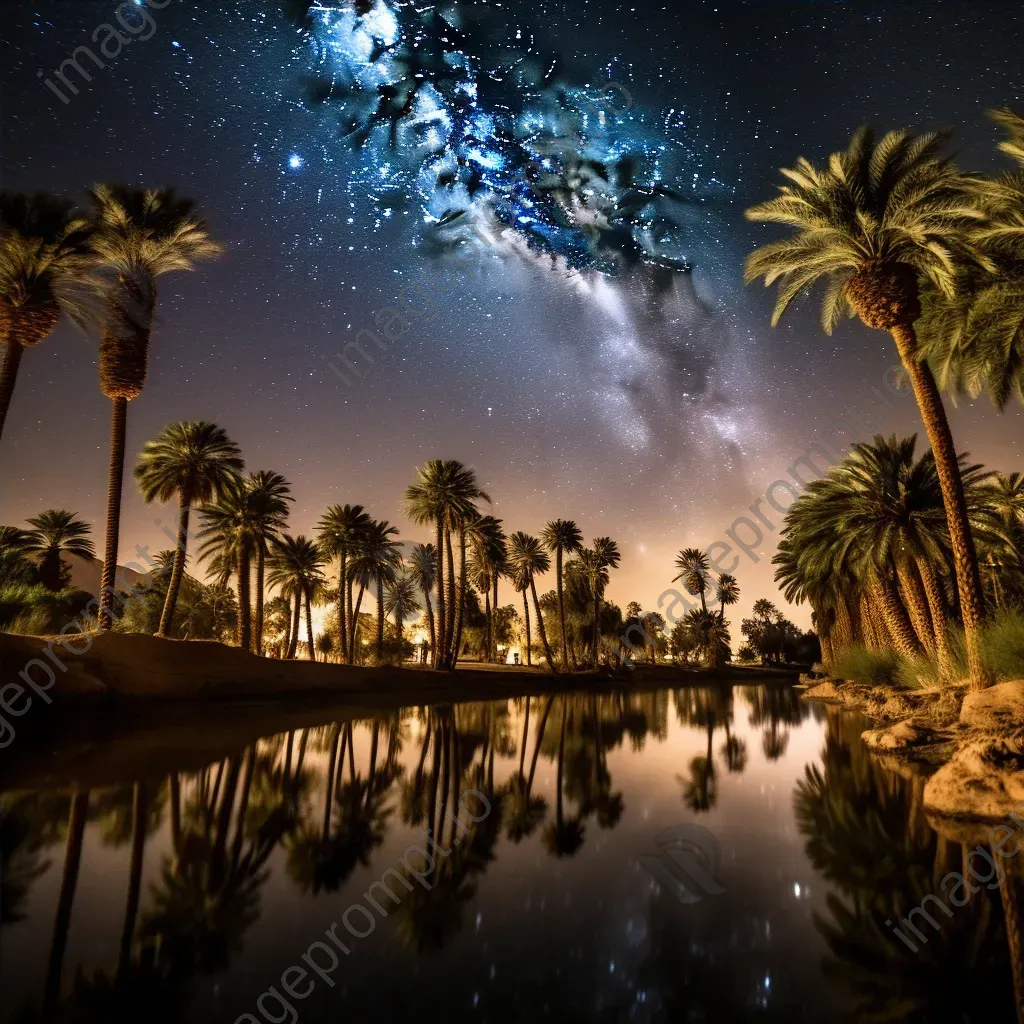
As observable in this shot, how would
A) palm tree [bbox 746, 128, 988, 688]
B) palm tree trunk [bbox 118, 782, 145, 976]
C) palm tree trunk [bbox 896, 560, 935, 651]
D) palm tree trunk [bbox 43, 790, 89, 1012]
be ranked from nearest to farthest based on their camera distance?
palm tree trunk [bbox 43, 790, 89, 1012], palm tree trunk [bbox 118, 782, 145, 976], palm tree [bbox 746, 128, 988, 688], palm tree trunk [bbox 896, 560, 935, 651]

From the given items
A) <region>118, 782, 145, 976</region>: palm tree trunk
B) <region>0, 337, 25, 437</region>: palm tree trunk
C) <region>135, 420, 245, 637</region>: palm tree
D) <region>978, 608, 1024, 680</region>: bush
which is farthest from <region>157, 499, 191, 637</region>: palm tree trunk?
<region>978, 608, 1024, 680</region>: bush

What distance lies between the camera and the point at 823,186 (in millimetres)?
17562

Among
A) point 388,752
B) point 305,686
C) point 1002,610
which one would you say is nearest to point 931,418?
point 1002,610

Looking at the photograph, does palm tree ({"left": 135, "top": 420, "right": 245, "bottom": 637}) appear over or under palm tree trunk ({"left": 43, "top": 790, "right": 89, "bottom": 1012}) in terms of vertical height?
over

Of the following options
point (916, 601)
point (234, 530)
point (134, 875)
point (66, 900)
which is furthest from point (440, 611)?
point (66, 900)

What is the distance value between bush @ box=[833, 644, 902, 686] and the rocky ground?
30.9ft

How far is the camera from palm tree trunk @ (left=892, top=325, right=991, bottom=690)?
15898 mm

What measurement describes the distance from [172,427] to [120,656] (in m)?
24.5

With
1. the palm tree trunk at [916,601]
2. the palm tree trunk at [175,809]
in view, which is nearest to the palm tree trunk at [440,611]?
the palm tree trunk at [916,601]

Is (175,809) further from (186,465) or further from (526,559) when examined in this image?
(526,559)

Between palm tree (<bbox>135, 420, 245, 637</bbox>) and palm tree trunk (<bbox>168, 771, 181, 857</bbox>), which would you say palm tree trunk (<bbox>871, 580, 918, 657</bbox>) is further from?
palm tree (<bbox>135, 420, 245, 637</bbox>)

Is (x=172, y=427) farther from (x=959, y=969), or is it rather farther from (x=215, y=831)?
(x=959, y=969)

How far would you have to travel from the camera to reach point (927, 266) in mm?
16562

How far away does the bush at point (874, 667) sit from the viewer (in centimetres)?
2627
